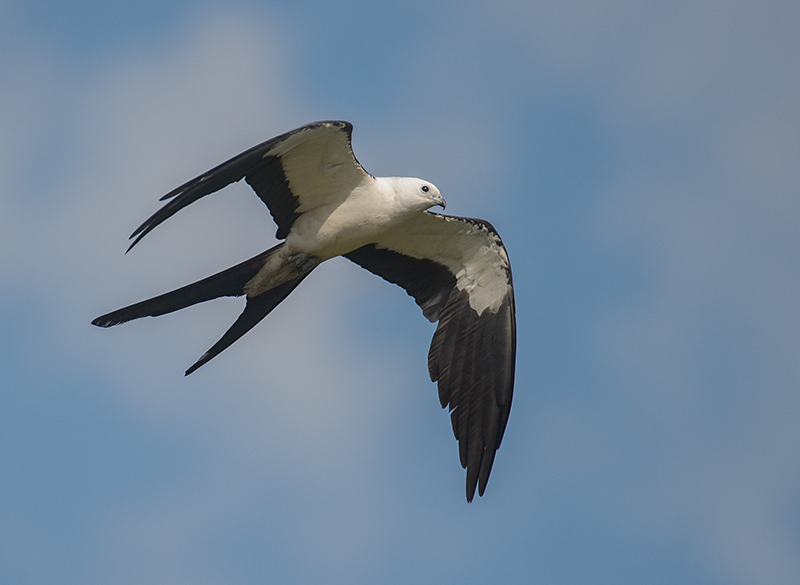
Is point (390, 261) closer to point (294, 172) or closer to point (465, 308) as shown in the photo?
point (465, 308)

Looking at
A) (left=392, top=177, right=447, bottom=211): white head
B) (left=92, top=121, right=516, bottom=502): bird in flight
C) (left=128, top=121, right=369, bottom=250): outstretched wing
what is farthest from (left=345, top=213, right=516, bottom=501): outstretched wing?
(left=128, top=121, right=369, bottom=250): outstretched wing

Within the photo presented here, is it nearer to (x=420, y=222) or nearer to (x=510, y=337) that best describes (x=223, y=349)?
(x=420, y=222)

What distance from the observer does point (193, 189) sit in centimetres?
780

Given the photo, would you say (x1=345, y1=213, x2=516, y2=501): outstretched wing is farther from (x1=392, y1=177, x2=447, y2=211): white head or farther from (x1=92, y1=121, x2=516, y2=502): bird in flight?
(x1=392, y1=177, x2=447, y2=211): white head

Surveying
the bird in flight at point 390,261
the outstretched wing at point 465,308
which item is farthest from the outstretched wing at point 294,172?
the outstretched wing at point 465,308

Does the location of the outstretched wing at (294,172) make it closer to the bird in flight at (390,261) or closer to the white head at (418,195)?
the bird in flight at (390,261)

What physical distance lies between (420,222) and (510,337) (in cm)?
159

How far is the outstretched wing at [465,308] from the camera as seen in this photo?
988 centimetres

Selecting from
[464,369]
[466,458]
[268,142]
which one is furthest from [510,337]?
[268,142]

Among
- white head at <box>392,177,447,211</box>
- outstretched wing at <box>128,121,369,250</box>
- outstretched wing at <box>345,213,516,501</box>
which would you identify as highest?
outstretched wing at <box>128,121,369,250</box>

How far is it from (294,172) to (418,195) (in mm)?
1219

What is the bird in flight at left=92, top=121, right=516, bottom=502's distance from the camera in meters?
8.98

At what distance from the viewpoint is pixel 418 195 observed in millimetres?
9266

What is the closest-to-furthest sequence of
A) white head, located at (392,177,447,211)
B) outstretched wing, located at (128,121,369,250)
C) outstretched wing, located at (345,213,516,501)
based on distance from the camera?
1. outstretched wing, located at (128,121,369,250)
2. white head, located at (392,177,447,211)
3. outstretched wing, located at (345,213,516,501)
